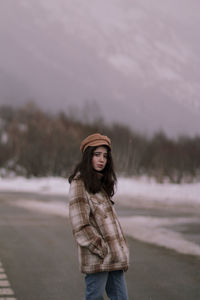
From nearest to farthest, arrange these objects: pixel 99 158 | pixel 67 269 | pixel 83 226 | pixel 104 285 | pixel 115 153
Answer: pixel 83 226, pixel 104 285, pixel 99 158, pixel 67 269, pixel 115 153

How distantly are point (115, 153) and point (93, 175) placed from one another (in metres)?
67.2

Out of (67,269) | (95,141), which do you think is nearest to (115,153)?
(67,269)

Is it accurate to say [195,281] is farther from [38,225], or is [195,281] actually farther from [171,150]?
[171,150]

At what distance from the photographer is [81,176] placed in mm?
3520

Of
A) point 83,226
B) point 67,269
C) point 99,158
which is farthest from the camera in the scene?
point 67,269

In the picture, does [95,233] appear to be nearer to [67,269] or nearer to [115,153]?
[67,269]

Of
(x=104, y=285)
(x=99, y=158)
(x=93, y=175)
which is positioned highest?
(x=99, y=158)

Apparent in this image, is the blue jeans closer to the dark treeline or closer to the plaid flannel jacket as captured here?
the plaid flannel jacket

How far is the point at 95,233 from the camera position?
11.0 feet

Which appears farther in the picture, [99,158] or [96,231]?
[99,158]

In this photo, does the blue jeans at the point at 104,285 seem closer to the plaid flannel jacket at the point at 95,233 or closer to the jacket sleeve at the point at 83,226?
the plaid flannel jacket at the point at 95,233

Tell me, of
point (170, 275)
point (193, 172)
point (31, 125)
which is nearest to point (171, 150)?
point (193, 172)

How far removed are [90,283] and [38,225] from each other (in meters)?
9.86

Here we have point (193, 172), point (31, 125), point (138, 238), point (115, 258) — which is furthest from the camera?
point (31, 125)
